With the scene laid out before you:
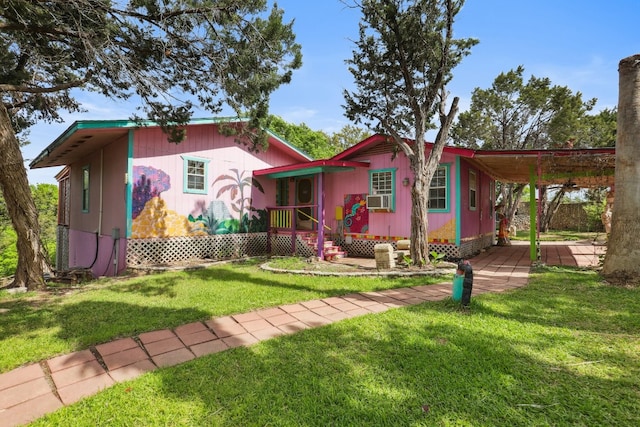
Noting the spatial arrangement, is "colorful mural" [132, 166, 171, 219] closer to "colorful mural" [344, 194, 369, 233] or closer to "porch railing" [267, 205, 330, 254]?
"porch railing" [267, 205, 330, 254]

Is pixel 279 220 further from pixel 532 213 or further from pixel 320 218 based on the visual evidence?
pixel 532 213

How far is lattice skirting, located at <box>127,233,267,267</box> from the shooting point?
9.02 metres

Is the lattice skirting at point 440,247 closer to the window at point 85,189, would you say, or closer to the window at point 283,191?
the window at point 283,191

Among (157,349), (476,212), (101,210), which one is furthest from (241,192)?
(476,212)

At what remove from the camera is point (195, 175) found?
A: 1023 centimetres

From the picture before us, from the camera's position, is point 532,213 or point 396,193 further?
point 396,193

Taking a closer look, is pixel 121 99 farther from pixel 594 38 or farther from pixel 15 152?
pixel 594 38

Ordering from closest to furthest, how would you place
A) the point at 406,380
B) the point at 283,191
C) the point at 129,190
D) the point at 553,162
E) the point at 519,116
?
the point at 406,380
the point at 553,162
the point at 129,190
the point at 283,191
the point at 519,116

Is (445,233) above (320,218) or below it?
below

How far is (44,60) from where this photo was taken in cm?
807

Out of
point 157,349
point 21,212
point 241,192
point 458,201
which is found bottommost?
point 157,349

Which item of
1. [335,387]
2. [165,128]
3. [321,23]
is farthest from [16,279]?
[321,23]

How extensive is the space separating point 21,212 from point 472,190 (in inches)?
506

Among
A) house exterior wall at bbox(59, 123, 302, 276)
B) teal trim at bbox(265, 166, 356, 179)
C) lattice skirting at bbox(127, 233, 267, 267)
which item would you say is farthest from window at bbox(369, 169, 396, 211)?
lattice skirting at bbox(127, 233, 267, 267)
